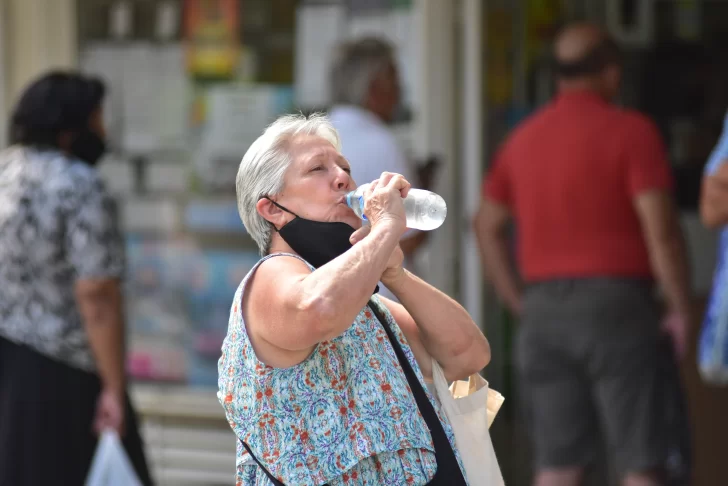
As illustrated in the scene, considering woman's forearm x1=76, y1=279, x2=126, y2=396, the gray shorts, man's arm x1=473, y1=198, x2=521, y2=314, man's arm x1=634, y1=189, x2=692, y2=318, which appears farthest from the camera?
man's arm x1=473, y1=198, x2=521, y2=314

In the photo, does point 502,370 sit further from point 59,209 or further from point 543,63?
point 59,209

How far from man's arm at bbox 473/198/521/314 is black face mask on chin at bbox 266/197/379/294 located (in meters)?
2.42

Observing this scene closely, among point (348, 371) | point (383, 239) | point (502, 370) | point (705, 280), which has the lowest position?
point (502, 370)

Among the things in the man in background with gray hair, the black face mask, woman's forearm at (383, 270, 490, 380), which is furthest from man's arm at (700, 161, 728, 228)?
the black face mask

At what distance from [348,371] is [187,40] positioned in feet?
12.2

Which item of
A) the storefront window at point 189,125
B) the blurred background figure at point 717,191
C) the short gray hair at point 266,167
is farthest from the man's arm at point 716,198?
the storefront window at point 189,125

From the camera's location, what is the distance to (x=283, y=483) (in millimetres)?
1843

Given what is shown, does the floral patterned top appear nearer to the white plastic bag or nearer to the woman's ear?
the woman's ear

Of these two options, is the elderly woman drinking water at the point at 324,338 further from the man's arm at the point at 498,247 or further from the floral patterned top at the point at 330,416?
the man's arm at the point at 498,247

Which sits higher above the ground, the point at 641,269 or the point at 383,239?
the point at 383,239

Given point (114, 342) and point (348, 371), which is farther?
point (114, 342)

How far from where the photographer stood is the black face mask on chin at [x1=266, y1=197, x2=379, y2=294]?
1.90m

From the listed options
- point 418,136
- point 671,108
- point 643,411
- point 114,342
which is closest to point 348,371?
point 114,342

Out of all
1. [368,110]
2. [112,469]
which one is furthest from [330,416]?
[368,110]
